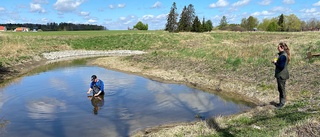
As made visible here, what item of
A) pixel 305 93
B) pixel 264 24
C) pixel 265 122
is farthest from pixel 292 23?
pixel 265 122

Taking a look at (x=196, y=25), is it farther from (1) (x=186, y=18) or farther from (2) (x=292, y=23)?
(2) (x=292, y=23)

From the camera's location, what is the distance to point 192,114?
41.7 ft

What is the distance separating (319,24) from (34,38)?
5488 inches

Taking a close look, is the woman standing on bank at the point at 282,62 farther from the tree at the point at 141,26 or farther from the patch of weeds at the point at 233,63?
the tree at the point at 141,26

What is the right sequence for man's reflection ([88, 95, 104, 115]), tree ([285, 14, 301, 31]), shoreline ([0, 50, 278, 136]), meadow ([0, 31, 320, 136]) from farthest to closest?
1. tree ([285, 14, 301, 31])
2. man's reflection ([88, 95, 104, 115])
3. shoreline ([0, 50, 278, 136])
4. meadow ([0, 31, 320, 136])

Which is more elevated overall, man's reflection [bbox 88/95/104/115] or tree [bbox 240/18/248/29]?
tree [bbox 240/18/248/29]

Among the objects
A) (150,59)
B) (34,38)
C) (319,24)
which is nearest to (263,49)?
(150,59)

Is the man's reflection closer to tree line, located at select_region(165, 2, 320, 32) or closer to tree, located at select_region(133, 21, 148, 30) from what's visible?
tree line, located at select_region(165, 2, 320, 32)

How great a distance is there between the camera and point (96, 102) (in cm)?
1471

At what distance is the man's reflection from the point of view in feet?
44.2

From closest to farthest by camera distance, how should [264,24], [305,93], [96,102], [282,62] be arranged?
[282,62], [305,93], [96,102], [264,24]

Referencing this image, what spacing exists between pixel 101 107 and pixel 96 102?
1.01m

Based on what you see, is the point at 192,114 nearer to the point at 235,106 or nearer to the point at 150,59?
the point at 235,106

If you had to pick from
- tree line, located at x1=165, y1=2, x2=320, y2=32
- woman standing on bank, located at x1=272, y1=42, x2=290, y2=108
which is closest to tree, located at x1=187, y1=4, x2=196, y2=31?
tree line, located at x1=165, y1=2, x2=320, y2=32
